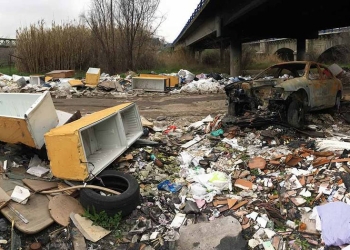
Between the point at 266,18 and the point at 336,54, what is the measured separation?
2644 centimetres

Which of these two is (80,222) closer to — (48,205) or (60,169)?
(48,205)

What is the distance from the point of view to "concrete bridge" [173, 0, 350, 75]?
15512 mm

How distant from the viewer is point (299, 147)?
6598 millimetres

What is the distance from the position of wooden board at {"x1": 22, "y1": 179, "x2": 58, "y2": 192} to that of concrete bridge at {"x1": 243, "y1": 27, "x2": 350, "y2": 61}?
32.1 meters

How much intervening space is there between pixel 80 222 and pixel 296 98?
5.68m

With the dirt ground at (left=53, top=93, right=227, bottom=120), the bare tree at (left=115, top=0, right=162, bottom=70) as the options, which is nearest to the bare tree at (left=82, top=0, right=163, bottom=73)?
the bare tree at (left=115, top=0, right=162, bottom=70)

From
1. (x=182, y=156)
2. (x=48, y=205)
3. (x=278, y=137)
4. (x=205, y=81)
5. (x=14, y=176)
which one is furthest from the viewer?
(x=205, y=81)

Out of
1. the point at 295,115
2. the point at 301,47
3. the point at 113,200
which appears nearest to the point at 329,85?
the point at 295,115

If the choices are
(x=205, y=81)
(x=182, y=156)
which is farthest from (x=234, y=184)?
(x=205, y=81)

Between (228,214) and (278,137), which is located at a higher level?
(278,137)

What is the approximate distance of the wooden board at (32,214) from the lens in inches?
167

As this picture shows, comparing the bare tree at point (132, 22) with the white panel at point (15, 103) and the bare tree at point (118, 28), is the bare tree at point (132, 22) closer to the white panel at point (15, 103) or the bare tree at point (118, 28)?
the bare tree at point (118, 28)

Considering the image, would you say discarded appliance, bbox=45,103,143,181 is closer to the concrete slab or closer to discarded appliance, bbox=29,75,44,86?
the concrete slab

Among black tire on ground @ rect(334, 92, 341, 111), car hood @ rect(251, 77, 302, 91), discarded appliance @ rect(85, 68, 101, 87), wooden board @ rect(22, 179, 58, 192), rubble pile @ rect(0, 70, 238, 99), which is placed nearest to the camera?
wooden board @ rect(22, 179, 58, 192)
